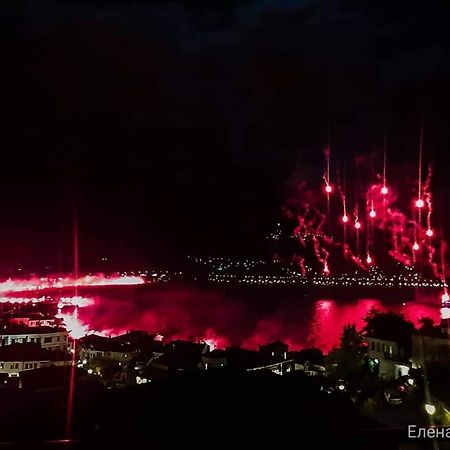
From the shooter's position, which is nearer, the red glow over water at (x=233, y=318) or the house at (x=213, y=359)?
the house at (x=213, y=359)

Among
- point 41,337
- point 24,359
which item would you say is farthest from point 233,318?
point 24,359

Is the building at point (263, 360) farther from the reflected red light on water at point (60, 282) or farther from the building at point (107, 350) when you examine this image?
the reflected red light on water at point (60, 282)

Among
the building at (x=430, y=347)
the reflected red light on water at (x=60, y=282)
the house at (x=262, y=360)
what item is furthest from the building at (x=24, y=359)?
the reflected red light on water at (x=60, y=282)

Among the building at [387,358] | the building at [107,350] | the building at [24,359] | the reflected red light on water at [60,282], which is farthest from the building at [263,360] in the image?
the reflected red light on water at [60,282]

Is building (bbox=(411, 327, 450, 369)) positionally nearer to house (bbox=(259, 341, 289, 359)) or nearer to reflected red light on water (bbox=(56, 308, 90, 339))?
house (bbox=(259, 341, 289, 359))

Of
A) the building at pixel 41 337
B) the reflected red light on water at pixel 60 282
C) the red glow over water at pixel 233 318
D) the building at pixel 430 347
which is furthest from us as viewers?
the reflected red light on water at pixel 60 282

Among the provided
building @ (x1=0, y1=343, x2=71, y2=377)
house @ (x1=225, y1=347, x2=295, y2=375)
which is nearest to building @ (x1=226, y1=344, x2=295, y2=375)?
house @ (x1=225, y1=347, x2=295, y2=375)

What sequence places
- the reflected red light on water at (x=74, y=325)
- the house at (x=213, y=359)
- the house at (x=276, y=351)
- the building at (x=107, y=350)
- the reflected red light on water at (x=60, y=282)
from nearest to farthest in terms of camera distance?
the house at (x=213, y=359), the house at (x=276, y=351), the building at (x=107, y=350), the reflected red light on water at (x=74, y=325), the reflected red light on water at (x=60, y=282)

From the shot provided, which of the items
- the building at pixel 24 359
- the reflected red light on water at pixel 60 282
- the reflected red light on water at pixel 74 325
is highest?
the reflected red light on water at pixel 60 282

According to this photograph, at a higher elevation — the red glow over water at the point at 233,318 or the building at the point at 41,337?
the red glow over water at the point at 233,318

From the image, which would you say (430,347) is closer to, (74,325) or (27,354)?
(27,354)
